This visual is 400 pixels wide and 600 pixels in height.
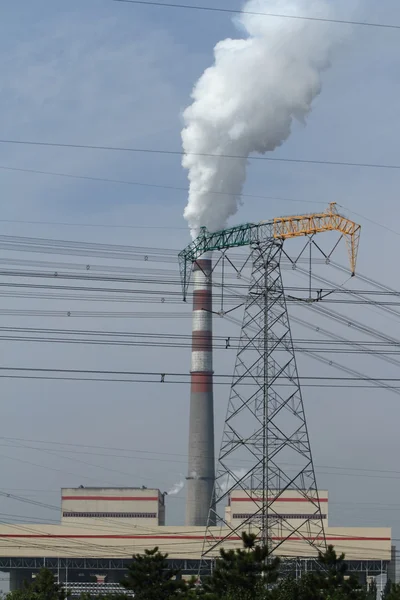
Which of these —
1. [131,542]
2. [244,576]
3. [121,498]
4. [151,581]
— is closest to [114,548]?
[131,542]

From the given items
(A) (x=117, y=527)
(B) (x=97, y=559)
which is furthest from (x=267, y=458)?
(A) (x=117, y=527)

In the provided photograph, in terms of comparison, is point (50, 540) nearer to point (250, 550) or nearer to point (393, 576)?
point (393, 576)

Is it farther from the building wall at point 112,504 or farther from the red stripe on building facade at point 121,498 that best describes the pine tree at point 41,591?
the red stripe on building facade at point 121,498

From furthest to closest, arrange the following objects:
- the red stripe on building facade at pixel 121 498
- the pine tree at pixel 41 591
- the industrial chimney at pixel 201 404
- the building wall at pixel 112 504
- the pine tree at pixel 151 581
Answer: the red stripe on building facade at pixel 121 498 < the building wall at pixel 112 504 < the industrial chimney at pixel 201 404 < the pine tree at pixel 41 591 < the pine tree at pixel 151 581

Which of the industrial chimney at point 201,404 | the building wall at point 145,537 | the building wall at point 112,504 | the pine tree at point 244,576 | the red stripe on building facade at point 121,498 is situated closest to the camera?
the pine tree at point 244,576

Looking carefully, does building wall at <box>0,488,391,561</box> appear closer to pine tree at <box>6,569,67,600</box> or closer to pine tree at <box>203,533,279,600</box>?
pine tree at <box>6,569,67,600</box>

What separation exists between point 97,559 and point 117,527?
770 centimetres

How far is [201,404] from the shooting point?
236 ft

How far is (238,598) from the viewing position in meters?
33.2

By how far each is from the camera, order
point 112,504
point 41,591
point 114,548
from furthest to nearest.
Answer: point 112,504 → point 114,548 → point 41,591

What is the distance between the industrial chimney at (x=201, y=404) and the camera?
2763 inches

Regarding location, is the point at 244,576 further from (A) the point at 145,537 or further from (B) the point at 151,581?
(A) the point at 145,537

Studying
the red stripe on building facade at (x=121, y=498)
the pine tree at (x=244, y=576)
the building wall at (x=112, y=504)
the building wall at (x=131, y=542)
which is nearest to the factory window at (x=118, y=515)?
the building wall at (x=112, y=504)

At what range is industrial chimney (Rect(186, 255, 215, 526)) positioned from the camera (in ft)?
230
